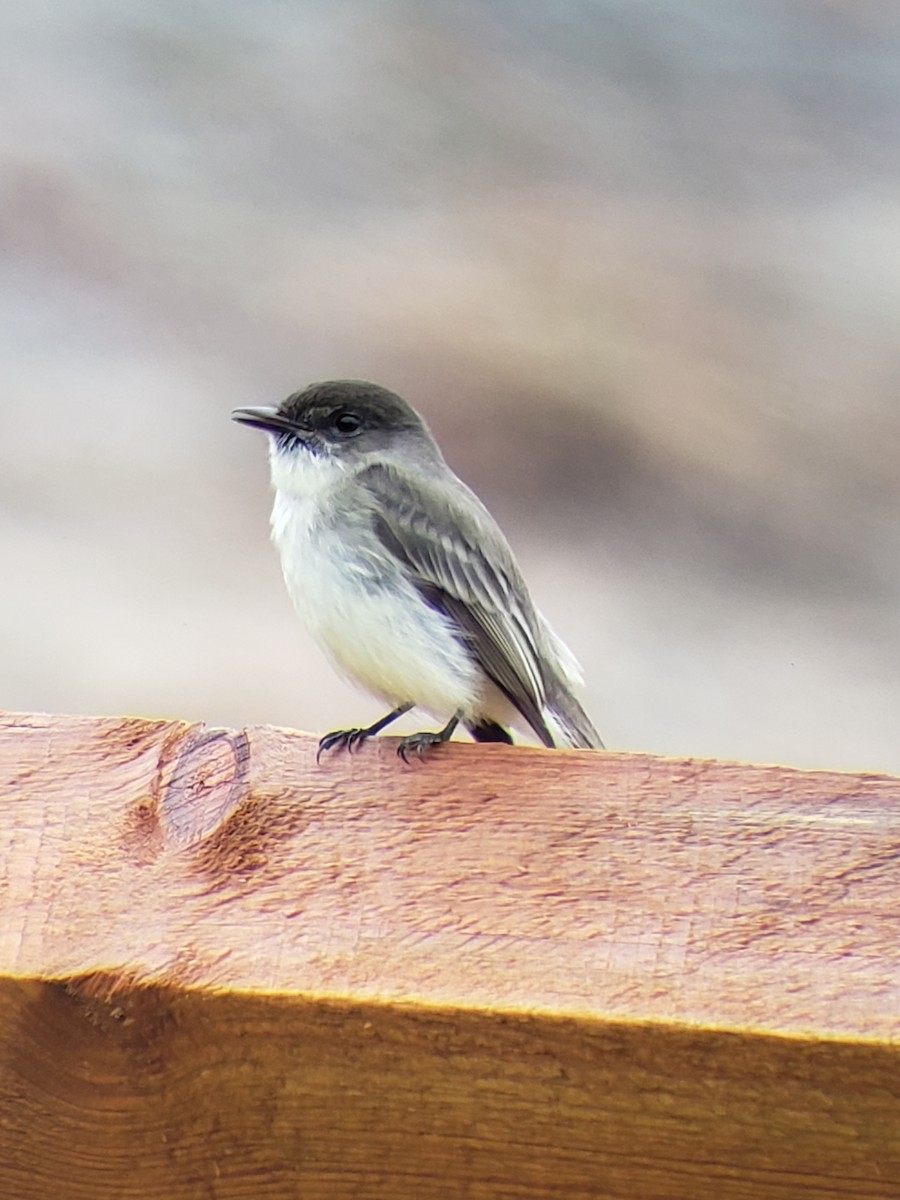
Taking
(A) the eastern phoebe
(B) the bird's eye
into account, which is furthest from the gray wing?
(B) the bird's eye

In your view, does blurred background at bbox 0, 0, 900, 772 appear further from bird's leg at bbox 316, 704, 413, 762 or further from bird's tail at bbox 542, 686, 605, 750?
bird's leg at bbox 316, 704, 413, 762

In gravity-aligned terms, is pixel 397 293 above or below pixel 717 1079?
above

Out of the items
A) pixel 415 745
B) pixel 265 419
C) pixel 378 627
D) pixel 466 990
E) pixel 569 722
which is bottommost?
pixel 466 990

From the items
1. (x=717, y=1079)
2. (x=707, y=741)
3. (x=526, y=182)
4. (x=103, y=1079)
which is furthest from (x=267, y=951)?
(x=526, y=182)

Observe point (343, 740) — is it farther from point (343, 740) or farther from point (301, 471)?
point (301, 471)

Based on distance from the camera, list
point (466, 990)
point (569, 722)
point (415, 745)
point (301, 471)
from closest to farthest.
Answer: point (466, 990) < point (415, 745) < point (569, 722) < point (301, 471)

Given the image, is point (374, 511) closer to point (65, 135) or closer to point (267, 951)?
point (65, 135)

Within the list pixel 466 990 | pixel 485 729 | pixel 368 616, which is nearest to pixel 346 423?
pixel 368 616

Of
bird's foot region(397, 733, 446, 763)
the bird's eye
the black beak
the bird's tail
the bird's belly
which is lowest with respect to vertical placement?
bird's foot region(397, 733, 446, 763)
